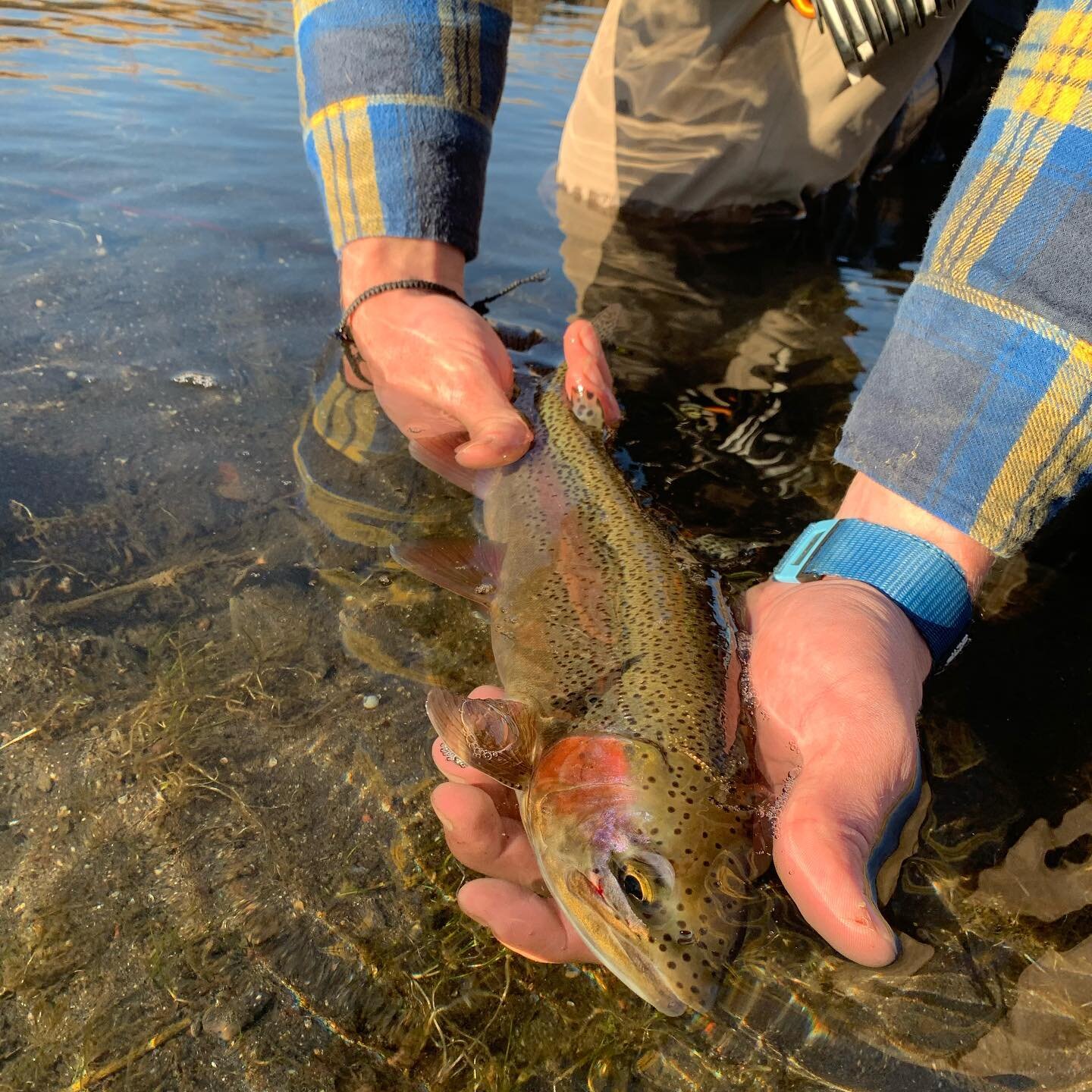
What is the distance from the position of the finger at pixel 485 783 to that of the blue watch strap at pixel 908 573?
1.09 metres

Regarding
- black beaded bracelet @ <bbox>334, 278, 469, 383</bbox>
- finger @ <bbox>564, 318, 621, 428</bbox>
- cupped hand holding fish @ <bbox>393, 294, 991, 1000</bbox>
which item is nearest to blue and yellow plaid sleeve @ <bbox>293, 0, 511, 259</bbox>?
black beaded bracelet @ <bbox>334, 278, 469, 383</bbox>

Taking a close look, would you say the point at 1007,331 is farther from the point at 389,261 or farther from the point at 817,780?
the point at 389,261

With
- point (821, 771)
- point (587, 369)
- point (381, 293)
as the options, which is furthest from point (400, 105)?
point (821, 771)

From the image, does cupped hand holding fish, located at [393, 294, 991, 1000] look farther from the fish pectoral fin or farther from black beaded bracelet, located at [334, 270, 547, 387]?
black beaded bracelet, located at [334, 270, 547, 387]

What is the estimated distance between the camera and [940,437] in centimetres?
242

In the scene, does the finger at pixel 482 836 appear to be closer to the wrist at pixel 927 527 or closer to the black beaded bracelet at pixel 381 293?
the wrist at pixel 927 527

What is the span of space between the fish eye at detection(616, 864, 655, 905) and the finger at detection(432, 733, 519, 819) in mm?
404

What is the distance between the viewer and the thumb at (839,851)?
1.67 meters

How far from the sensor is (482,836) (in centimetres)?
205

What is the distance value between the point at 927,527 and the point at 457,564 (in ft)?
4.99

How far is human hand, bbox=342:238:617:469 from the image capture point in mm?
3393

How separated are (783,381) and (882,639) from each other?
2.66m

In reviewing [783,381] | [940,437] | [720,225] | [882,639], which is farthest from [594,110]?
[882,639]

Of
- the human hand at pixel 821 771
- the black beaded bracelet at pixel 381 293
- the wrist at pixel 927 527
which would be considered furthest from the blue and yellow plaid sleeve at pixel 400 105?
the human hand at pixel 821 771
